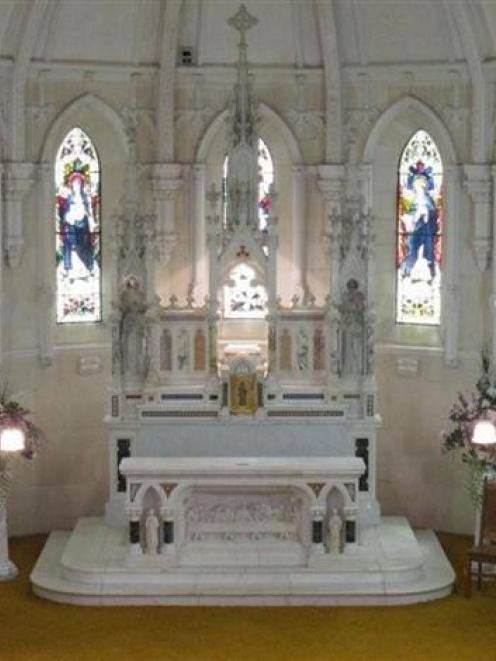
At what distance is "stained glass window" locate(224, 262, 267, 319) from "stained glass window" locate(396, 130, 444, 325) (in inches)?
88.3

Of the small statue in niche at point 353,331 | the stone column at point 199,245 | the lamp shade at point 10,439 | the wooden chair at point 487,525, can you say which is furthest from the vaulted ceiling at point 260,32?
the wooden chair at point 487,525

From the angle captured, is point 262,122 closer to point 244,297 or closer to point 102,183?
point 102,183

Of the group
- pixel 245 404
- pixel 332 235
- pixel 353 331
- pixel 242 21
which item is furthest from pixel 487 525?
pixel 242 21

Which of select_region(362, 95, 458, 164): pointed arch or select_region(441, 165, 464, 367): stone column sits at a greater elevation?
select_region(362, 95, 458, 164): pointed arch

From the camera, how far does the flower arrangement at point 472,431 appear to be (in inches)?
924

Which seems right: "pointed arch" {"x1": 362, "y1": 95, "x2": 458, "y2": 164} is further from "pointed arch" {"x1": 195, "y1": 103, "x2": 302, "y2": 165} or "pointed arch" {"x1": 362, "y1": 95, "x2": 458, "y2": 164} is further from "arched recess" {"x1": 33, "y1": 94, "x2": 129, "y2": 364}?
"arched recess" {"x1": 33, "y1": 94, "x2": 129, "y2": 364}

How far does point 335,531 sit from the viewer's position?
2258cm

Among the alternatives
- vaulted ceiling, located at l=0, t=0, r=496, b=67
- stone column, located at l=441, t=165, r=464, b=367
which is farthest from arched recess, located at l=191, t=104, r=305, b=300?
stone column, located at l=441, t=165, r=464, b=367

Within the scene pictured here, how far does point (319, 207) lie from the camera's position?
2623 centimetres

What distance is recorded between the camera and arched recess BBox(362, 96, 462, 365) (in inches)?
1002

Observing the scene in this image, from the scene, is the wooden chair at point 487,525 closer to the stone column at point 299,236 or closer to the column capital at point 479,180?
the column capital at point 479,180

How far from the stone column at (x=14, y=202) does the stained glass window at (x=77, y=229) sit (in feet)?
2.84

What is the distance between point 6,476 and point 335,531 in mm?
4336

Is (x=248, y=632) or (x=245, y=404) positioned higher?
(x=245, y=404)
